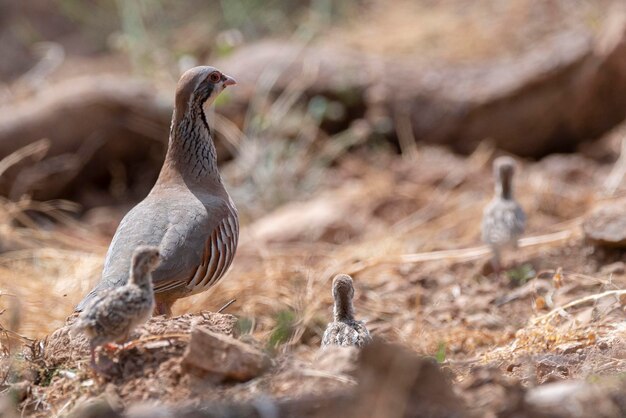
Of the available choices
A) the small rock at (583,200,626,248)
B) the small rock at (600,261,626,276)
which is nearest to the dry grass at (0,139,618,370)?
the small rock at (600,261,626,276)

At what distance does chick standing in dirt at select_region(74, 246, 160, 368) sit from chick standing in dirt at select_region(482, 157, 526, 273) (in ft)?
11.5

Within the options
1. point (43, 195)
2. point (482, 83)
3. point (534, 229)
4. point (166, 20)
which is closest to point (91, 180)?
point (43, 195)

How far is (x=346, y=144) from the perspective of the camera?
10.3 m

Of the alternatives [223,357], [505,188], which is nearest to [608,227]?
[505,188]

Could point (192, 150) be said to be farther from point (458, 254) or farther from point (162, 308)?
point (458, 254)

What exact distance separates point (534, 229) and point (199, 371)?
190 inches

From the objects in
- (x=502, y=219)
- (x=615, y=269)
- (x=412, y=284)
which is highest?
(x=502, y=219)

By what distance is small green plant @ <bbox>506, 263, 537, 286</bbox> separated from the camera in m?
6.83

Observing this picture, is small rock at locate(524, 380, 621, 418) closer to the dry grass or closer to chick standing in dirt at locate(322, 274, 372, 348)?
chick standing in dirt at locate(322, 274, 372, 348)

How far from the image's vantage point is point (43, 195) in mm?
10250

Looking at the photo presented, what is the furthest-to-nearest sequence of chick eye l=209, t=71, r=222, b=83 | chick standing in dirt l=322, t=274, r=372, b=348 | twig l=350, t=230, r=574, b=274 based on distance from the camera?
1. twig l=350, t=230, r=574, b=274
2. chick eye l=209, t=71, r=222, b=83
3. chick standing in dirt l=322, t=274, r=372, b=348

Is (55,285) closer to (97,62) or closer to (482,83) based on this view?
(482,83)

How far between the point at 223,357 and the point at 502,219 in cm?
381

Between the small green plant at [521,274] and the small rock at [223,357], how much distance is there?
3.59m
